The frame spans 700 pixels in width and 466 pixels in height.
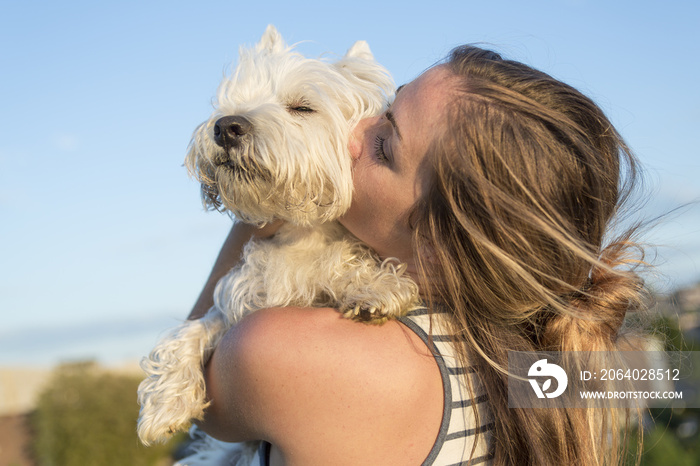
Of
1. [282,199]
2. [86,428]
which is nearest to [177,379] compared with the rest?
[282,199]

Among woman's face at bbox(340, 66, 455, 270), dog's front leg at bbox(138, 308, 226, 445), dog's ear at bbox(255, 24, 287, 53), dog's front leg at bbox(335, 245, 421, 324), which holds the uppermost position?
dog's ear at bbox(255, 24, 287, 53)

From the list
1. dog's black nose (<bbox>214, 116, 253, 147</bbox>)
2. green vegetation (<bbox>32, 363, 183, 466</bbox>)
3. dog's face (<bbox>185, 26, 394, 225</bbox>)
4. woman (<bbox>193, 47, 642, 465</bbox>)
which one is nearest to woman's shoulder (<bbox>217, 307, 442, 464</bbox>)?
woman (<bbox>193, 47, 642, 465</bbox>)

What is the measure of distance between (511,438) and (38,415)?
38.1 ft

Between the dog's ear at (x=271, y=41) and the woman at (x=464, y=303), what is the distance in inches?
39.9

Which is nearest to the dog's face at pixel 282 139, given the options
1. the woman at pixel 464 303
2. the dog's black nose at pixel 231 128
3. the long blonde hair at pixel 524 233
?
the dog's black nose at pixel 231 128

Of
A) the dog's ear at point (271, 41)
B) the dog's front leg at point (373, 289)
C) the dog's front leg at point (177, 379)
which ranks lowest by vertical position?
the dog's front leg at point (177, 379)

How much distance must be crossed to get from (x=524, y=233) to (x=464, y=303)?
1.28ft

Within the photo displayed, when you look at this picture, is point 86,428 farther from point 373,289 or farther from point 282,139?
point 373,289

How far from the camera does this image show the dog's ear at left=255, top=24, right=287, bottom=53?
3371mm

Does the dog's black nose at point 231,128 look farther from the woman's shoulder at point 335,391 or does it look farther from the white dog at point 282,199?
the woman's shoulder at point 335,391

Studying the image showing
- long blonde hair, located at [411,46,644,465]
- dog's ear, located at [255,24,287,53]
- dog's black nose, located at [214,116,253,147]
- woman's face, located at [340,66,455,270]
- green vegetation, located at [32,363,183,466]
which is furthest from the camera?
green vegetation, located at [32,363,183,466]

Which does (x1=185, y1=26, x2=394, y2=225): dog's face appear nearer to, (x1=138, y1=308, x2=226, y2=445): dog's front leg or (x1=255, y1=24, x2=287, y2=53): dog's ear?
(x1=255, y1=24, x2=287, y2=53): dog's ear

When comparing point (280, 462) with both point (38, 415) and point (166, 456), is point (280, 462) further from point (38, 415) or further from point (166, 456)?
point (38, 415)

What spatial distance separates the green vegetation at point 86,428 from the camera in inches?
439
